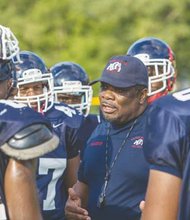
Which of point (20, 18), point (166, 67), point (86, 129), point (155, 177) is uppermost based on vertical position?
point (155, 177)

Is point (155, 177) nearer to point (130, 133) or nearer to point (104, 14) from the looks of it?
point (130, 133)

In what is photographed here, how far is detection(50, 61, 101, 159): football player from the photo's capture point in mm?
6230

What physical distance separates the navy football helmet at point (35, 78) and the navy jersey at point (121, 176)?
33.9 inches

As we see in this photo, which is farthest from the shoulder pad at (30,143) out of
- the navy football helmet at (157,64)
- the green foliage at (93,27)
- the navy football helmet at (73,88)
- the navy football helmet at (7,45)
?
the green foliage at (93,27)

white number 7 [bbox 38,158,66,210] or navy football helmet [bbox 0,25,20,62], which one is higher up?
navy football helmet [bbox 0,25,20,62]

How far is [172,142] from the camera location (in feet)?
8.96

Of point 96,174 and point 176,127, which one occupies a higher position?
point 176,127

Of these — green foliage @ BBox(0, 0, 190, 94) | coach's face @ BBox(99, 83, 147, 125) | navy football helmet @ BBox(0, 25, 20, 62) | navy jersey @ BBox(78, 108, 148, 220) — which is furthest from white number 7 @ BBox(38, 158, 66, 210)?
green foliage @ BBox(0, 0, 190, 94)

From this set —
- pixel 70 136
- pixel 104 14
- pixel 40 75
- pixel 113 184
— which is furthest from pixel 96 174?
pixel 104 14

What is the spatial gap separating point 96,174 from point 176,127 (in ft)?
5.10

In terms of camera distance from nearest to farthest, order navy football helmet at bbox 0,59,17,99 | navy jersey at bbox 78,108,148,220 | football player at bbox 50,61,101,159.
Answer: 1. navy football helmet at bbox 0,59,17,99
2. navy jersey at bbox 78,108,148,220
3. football player at bbox 50,61,101,159

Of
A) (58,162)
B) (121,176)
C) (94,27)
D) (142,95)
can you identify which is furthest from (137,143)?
(94,27)

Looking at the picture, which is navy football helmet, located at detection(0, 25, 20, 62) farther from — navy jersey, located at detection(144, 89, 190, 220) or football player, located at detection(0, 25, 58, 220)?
navy jersey, located at detection(144, 89, 190, 220)

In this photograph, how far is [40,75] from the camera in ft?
17.5
